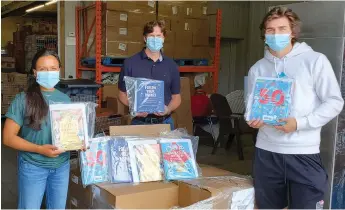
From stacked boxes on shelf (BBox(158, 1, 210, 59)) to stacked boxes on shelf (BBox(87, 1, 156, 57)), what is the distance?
336 millimetres

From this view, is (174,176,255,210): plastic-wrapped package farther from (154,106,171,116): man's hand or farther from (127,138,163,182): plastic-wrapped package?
(154,106,171,116): man's hand

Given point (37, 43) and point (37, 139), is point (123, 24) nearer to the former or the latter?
point (37, 43)

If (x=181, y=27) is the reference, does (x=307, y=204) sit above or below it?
A: below

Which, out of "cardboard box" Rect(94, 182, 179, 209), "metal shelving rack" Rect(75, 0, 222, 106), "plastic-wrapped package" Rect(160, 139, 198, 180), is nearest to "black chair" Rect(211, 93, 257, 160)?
"metal shelving rack" Rect(75, 0, 222, 106)

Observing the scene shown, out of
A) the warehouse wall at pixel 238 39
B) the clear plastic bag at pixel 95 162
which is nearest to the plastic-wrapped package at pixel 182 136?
the clear plastic bag at pixel 95 162

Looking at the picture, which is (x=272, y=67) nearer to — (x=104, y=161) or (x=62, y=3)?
(x=104, y=161)

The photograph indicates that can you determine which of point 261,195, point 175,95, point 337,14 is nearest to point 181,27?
point 175,95

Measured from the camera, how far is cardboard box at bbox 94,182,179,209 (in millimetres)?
2328

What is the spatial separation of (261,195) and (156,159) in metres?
0.73

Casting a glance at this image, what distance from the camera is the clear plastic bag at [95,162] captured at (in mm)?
2488

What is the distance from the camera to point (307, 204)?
2090 millimetres

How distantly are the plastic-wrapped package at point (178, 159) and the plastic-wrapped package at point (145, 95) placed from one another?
369 mm

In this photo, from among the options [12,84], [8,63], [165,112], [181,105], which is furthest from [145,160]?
[8,63]

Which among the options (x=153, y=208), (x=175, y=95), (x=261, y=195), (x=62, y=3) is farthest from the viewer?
(x=62, y=3)
